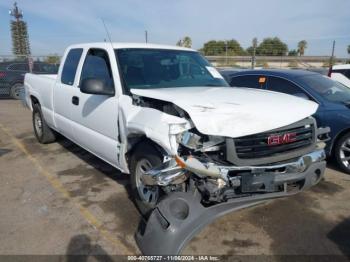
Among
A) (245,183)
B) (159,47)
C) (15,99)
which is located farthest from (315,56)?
(245,183)

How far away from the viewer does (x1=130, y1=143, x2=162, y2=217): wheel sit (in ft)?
10.4

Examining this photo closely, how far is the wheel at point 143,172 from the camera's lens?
3.18m

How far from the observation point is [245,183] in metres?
2.73

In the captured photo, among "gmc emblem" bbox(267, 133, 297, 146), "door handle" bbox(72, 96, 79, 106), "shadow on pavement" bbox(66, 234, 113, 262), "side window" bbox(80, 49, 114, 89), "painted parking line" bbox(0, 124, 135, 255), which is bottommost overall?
"painted parking line" bbox(0, 124, 135, 255)

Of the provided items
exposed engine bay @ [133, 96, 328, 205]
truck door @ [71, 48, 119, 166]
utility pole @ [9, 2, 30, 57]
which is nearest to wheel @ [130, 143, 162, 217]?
exposed engine bay @ [133, 96, 328, 205]

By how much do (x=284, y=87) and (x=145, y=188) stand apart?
11.5 ft

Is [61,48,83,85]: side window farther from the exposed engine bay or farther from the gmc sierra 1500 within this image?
the exposed engine bay

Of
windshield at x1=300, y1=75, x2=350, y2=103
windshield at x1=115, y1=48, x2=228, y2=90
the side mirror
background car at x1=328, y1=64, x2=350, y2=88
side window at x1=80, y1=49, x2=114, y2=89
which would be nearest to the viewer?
the side mirror

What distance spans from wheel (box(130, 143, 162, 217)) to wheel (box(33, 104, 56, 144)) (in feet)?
12.2

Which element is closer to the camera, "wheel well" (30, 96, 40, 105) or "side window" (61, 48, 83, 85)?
"side window" (61, 48, 83, 85)

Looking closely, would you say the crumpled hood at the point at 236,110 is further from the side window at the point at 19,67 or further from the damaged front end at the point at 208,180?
the side window at the point at 19,67

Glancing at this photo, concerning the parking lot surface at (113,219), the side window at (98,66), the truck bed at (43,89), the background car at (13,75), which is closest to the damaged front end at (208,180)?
the parking lot surface at (113,219)

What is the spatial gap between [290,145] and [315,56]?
24.2 metres

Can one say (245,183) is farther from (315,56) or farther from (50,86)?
(315,56)
